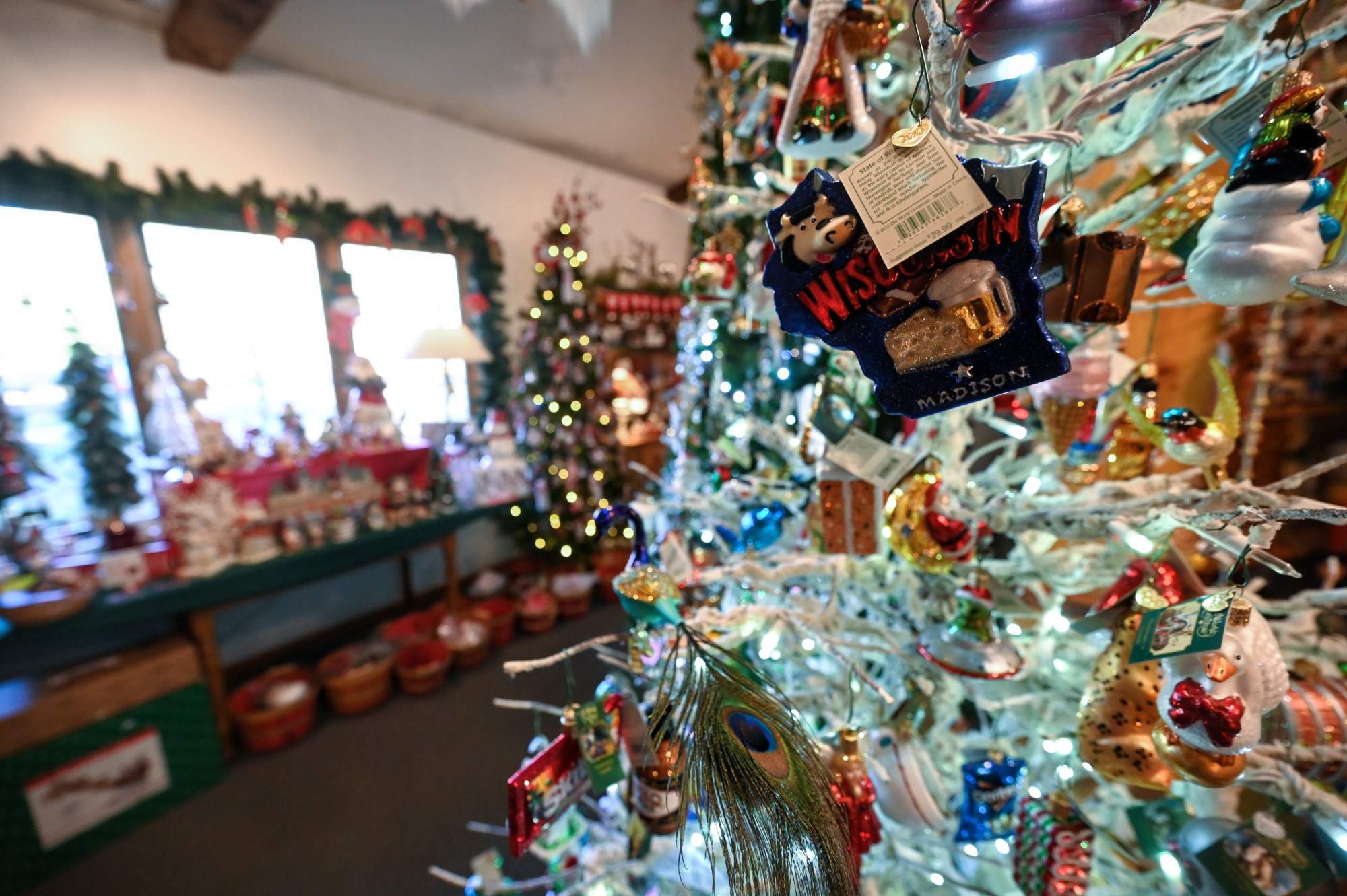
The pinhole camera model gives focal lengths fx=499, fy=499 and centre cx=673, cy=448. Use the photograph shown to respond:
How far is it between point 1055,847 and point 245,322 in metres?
3.19

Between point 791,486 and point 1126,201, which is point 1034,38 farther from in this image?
point 791,486

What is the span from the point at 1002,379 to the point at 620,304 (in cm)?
330

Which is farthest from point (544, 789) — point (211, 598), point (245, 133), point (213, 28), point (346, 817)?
point (245, 133)

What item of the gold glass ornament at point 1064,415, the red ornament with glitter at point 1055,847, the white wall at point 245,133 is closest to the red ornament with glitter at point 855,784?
the red ornament with glitter at point 1055,847

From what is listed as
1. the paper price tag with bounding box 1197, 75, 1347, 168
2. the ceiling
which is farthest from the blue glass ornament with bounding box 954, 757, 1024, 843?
the ceiling

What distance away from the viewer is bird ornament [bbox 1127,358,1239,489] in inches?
23.8

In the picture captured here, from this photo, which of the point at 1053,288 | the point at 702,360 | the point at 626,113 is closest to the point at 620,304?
→ the point at 626,113

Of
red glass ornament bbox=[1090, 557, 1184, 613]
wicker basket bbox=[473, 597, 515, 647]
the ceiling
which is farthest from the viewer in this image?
wicker basket bbox=[473, 597, 515, 647]

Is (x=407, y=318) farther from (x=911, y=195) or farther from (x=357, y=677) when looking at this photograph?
(x=911, y=195)

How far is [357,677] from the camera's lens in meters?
2.08

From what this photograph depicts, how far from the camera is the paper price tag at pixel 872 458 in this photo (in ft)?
2.13

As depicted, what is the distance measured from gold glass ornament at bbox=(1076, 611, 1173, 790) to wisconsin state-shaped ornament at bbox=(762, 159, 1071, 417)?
0.39 metres

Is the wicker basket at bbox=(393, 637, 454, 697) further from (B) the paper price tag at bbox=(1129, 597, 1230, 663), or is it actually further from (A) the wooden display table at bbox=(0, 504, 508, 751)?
(B) the paper price tag at bbox=(1129, 597, 1230, 663)

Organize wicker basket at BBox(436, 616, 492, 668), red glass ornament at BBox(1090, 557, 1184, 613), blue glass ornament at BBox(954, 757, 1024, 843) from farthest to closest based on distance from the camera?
wicker basket at BBox(436, 616, 492, 668) → blue glass ornament at BBox(954, 757, 1024, 843) → red glass ornament at BBox(1090, 557, 1184, 613)
